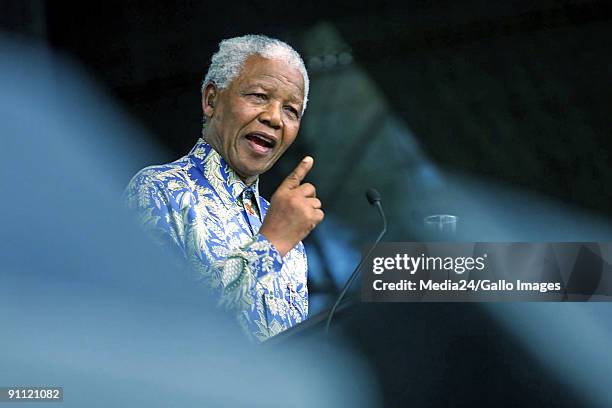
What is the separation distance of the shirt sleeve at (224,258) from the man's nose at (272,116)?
27 cm

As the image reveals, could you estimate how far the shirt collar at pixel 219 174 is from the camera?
1.85 m

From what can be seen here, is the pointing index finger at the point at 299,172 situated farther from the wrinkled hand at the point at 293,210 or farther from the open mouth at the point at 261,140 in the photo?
the open mouth at the point at 261,140

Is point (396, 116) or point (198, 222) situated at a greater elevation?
point (396, 116)

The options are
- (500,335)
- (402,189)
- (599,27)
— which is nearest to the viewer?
(500,335)

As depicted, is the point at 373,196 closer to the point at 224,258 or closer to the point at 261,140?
the point at 224,258

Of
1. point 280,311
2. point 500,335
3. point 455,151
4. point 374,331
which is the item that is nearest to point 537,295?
point 500,335

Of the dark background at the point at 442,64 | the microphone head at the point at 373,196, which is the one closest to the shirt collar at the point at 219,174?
the microphone head at the point at 373,196

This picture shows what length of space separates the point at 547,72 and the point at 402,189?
2.95 ft

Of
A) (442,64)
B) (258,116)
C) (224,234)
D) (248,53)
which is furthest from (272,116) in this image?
(442,64)

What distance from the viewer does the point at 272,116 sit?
192 centimetres

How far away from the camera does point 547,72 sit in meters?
4.19

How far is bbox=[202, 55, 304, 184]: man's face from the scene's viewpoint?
1.91 m

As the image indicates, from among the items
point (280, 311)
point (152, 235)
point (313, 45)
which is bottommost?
point (280, 311)

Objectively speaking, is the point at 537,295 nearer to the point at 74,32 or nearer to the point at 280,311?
the point at 280,311
